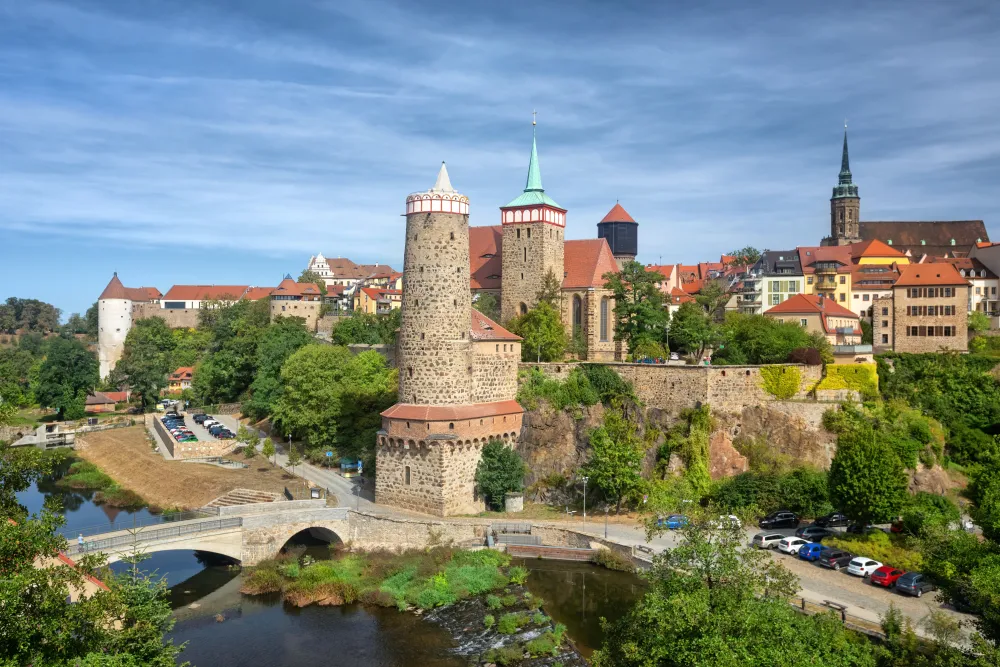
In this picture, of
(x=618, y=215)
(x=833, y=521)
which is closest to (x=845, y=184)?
(x=618, y=215)

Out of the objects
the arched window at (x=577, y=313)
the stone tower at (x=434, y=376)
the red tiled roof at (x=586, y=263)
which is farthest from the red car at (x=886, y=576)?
the red tiled roof at (x=586, y=263)

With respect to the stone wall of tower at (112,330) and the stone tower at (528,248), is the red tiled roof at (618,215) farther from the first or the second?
the stone wall of tower at (112,330)

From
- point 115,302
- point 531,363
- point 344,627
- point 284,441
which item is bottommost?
point 344,627

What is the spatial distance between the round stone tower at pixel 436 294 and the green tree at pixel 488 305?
16.0m

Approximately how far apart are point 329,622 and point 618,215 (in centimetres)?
6044

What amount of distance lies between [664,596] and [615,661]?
3115mm

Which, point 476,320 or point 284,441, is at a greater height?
point 476,320

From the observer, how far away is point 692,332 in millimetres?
49531

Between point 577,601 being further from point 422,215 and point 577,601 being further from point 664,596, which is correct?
point 422,215

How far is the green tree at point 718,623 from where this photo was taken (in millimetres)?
17453

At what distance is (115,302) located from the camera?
322ft

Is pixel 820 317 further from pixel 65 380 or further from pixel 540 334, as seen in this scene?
pixel 65 380

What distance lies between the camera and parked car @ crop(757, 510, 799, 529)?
36188 millimetres

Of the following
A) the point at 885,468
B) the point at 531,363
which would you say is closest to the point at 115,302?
the point at 531,363
